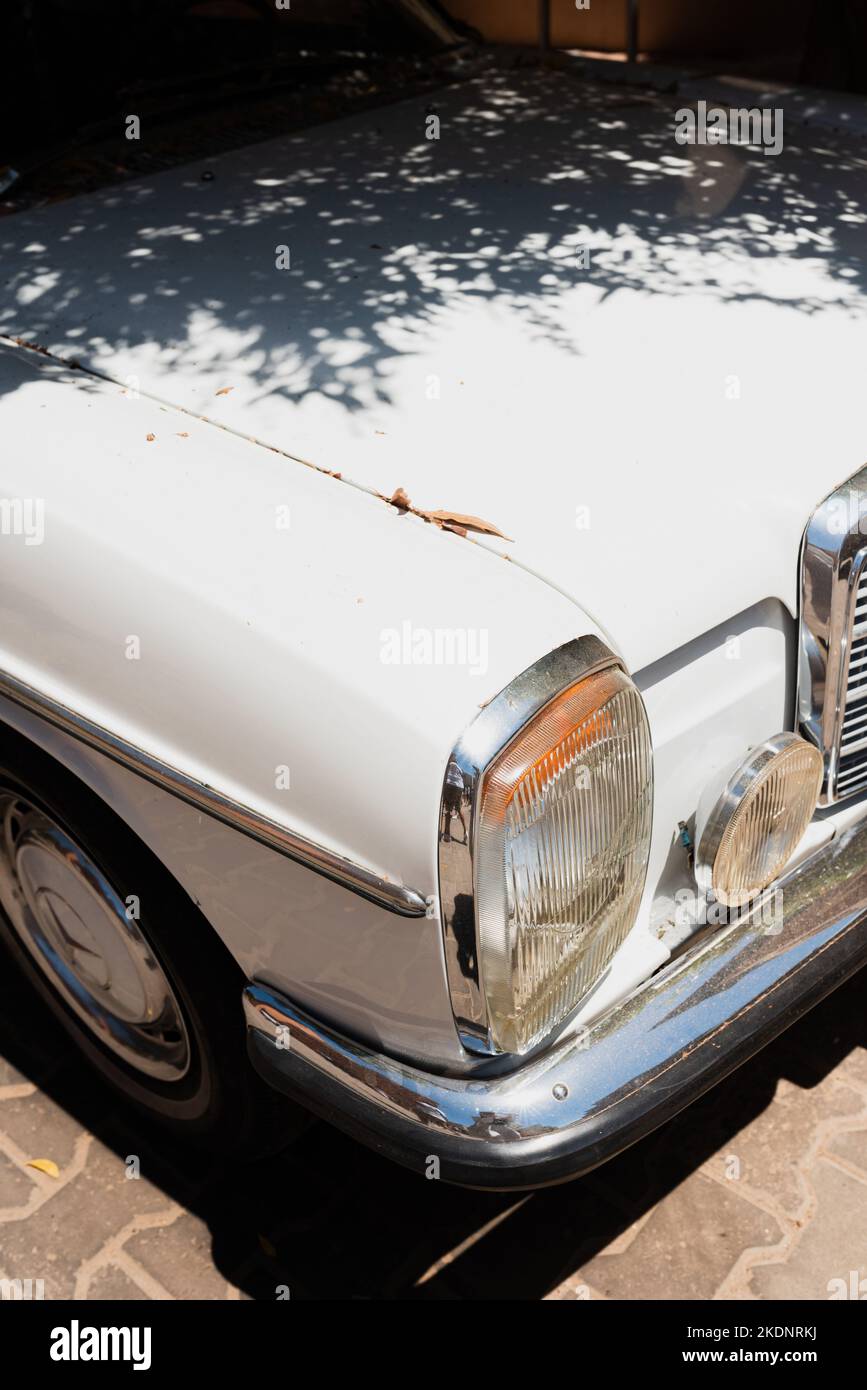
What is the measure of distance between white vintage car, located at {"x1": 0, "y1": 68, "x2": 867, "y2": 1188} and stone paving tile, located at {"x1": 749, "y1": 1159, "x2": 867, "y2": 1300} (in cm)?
61

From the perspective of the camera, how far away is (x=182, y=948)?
205cm

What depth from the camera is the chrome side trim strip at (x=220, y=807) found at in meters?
1.64

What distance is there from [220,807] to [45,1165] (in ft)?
3.82

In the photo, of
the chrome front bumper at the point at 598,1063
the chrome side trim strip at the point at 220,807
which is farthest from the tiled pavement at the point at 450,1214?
the chrome side trim strip at the point at 220,807

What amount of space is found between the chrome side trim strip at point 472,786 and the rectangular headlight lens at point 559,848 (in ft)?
0.04

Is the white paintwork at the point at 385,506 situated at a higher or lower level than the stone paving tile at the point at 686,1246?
higher

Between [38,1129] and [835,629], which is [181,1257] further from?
[835,629]

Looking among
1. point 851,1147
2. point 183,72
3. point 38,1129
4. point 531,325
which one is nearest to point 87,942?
point 38,1129

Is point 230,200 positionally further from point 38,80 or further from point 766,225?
point 766,225

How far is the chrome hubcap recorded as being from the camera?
2225 millimetres

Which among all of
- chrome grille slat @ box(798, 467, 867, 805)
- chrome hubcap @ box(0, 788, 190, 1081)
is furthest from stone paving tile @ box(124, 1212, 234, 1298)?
chrome grille slat @ box(798, 467, 867, 805)

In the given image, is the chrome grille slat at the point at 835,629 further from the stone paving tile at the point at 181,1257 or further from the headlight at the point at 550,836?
the stone paving tile at the point at 181,1257

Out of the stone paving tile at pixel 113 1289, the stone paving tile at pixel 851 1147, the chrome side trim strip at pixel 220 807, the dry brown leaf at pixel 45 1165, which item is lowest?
the stone paving tile at pixel 113 1289
